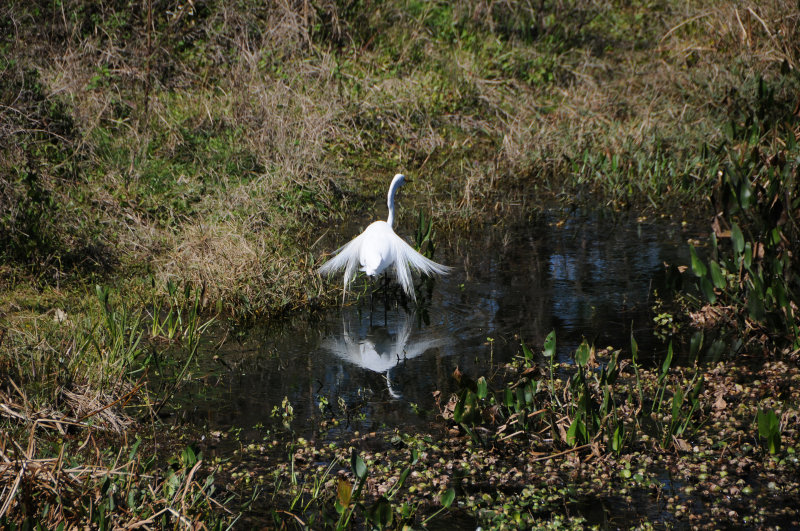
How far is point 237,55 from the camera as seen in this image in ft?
33.7

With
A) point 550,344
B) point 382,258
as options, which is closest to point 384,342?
point 382,258

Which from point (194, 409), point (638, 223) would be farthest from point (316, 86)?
point (194, 409)

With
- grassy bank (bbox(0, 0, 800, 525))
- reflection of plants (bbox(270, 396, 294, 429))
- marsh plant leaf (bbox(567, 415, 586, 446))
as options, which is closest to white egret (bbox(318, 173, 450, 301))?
grassy bank (bbox(0, 0, 800, 525))

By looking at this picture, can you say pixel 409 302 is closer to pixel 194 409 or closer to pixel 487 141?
pixel 194 409

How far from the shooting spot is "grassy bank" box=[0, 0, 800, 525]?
4820 mm

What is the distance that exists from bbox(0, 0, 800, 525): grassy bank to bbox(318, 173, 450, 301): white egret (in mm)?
327

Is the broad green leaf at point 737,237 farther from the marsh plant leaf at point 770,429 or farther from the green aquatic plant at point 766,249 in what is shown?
the marsh plant leaf at point 770,429

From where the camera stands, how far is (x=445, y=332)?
5.75 meters

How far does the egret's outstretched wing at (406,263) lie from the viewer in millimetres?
6277

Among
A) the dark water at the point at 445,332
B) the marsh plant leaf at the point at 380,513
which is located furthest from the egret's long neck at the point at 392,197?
the marsh plant leaf at the point at 380,513

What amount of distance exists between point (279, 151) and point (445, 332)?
11.2 ft

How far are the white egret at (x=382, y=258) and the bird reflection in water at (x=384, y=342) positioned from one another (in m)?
0.34

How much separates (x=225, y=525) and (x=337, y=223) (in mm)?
4857

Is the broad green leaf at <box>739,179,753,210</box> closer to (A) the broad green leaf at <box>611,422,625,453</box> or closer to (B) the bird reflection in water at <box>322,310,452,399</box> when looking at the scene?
(A) the broad green leaf at <box>611,422,625,453</box>
